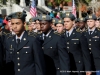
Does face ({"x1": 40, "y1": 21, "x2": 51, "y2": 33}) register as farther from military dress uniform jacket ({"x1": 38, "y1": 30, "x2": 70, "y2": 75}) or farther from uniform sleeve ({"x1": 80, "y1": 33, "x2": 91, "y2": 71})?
uniform sleeve ({"x1": 80, "y1": 33, "x2": 91, "y2": 71})

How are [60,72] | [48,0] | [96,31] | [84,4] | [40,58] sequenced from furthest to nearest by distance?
[48,0] → [84,4] → [96,31] → [60,72] → [40,58]

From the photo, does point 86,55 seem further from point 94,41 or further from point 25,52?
point 25,52

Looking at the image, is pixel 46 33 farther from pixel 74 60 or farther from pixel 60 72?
pixel 74 60

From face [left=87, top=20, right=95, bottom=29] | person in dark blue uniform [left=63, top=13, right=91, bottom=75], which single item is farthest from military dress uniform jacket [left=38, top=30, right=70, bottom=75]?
face [left=87, top=20, right=95, bottom=29]

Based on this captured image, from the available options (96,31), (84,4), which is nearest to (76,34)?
(96,31)

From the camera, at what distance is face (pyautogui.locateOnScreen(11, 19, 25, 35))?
6.16m

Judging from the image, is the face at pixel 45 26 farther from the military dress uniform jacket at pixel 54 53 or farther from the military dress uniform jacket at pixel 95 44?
the military dress uniform jacket at pixel 95 44

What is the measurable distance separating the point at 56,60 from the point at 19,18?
167cm

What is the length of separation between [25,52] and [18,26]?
1.54 feet

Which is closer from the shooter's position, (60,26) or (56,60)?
(56,60)

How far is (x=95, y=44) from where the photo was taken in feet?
32.5

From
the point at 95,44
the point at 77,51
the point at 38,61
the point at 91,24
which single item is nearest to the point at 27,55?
the point at 38,61

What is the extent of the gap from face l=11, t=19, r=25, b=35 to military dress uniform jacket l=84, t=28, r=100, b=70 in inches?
151

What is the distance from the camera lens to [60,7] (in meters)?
45.7
